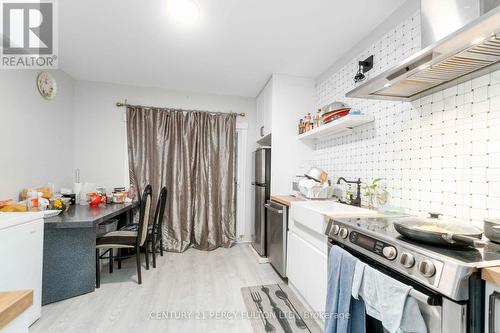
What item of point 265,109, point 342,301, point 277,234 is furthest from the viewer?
point 265,109

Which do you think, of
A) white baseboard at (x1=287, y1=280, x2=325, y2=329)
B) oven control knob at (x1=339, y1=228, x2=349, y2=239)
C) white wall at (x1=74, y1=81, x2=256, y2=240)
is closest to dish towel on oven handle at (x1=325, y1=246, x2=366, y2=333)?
oven control knob at (x1=339, y1=228, x2=349, y2=239)

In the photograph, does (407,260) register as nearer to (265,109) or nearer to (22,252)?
(22,252)

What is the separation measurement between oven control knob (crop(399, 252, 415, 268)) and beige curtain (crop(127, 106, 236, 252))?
112 inches

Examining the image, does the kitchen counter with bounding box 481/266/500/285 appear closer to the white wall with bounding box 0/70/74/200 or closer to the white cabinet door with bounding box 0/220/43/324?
the white cabinet door with bounding box 0/220/43/324

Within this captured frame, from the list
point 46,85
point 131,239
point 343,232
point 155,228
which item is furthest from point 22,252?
point 343,232

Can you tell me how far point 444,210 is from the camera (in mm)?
1417

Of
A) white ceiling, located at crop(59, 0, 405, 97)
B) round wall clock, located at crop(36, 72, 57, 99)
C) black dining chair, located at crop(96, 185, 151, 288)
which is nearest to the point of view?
white ceiling, located at crop(59, 0, 405, 97)

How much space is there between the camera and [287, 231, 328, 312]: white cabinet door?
1610 millimetres

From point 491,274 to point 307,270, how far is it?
1265 mm

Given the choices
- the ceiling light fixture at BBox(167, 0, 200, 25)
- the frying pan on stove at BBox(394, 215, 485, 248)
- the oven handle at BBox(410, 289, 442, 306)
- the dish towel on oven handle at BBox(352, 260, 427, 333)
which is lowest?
the dish towel on oven handle at BBox(352, 260, 427, 333)

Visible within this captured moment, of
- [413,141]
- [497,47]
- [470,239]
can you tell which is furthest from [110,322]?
[497,47]

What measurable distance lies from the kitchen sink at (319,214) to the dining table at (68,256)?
179cm

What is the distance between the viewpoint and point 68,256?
2.09m

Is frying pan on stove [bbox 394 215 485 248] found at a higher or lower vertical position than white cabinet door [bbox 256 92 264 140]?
lower
